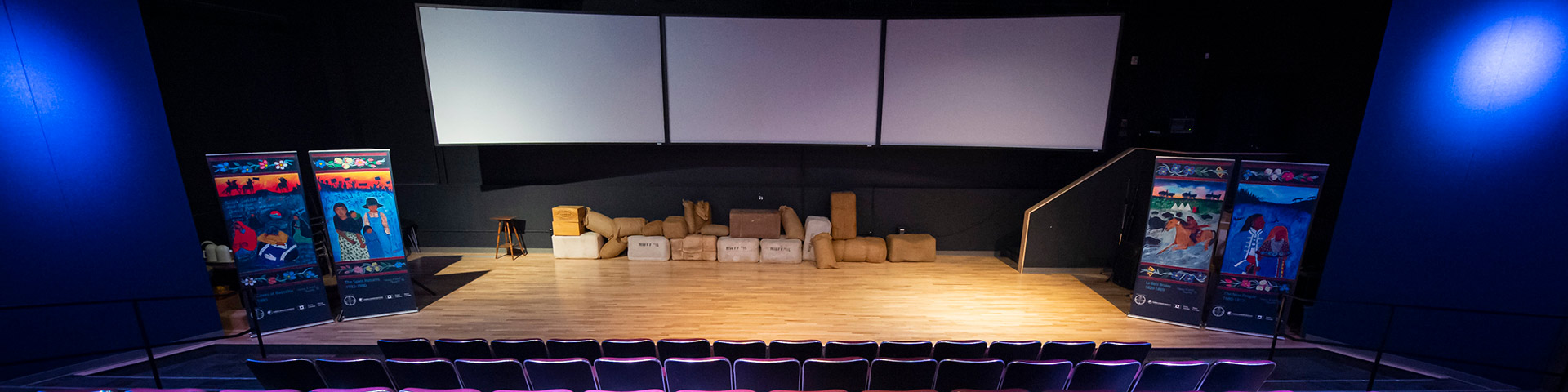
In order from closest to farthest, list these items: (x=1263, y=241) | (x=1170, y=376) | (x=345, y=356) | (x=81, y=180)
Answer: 1. (x=1170, y=376)
2. (x=81, y=180)
3. (x=345, y=356)
4. (x=1263, y=241)

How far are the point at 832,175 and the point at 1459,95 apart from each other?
598 cm

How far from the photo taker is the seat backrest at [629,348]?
3.72m

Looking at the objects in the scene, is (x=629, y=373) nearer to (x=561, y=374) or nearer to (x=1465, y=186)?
(x=561, y=374)

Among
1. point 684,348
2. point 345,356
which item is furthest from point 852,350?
point 345,356

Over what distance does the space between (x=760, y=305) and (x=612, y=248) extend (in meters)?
2.90

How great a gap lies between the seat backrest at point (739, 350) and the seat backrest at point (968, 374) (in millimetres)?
1284

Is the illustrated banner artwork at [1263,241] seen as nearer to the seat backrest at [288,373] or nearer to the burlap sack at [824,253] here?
the burlap sack at [824,253]

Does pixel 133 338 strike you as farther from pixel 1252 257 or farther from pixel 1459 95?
pixel 1459 95

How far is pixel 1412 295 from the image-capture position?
434 centimetres

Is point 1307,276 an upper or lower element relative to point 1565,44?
lower

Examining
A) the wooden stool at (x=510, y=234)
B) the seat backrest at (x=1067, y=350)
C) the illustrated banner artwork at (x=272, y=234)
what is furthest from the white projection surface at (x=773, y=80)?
the illustrated banner artwork at (x=272, y=234)

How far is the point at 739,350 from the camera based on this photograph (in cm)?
374

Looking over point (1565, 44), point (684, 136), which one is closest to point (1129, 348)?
point (1565, 44)

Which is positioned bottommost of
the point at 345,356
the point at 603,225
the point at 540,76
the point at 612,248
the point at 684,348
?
the point at 345,356
